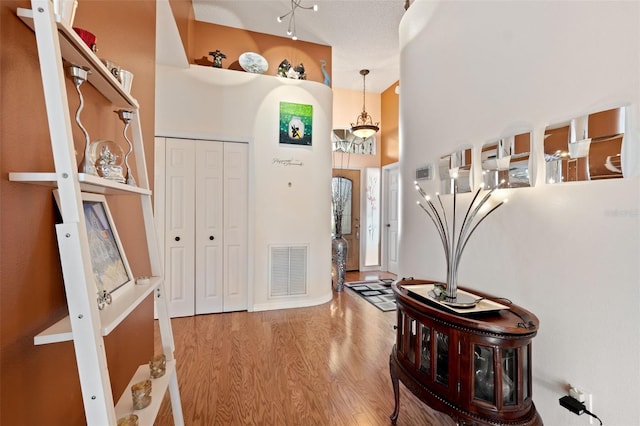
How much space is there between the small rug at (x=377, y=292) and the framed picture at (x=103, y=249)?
3089mm

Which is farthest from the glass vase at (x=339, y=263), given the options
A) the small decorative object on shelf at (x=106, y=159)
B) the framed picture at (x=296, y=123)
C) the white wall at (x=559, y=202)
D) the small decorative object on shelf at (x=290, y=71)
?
the small decorative object on shelf at (x=106, y=159)

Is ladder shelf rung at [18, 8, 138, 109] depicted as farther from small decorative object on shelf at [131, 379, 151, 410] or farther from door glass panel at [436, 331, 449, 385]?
door glass panel at [436, 331, 449, 385]

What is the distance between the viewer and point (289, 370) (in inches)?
96.2

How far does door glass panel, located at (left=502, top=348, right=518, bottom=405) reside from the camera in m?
1.32

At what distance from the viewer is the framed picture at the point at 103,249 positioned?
1099mm

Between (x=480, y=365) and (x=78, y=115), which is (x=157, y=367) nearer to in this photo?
(x=78, y=115)

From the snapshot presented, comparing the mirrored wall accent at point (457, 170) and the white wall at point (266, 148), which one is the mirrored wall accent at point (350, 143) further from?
the mirrored wall accent at point (457, 170)

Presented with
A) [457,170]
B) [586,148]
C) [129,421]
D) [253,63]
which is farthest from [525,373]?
[253,63]

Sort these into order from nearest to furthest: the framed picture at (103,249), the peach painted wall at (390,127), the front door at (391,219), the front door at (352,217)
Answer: the framed picture at (103,249) → the peach painted wall at (390,127) → the front door at (391,219) → the front door at (352,217)

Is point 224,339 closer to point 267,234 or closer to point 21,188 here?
point 267,234

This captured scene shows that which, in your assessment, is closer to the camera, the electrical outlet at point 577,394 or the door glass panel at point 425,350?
the electrical outlet at point 577,394

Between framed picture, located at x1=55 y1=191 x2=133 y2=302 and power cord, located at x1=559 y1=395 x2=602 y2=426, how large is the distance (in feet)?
6.23

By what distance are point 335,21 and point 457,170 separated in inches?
117

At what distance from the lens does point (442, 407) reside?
Answer: 1.44 metres
